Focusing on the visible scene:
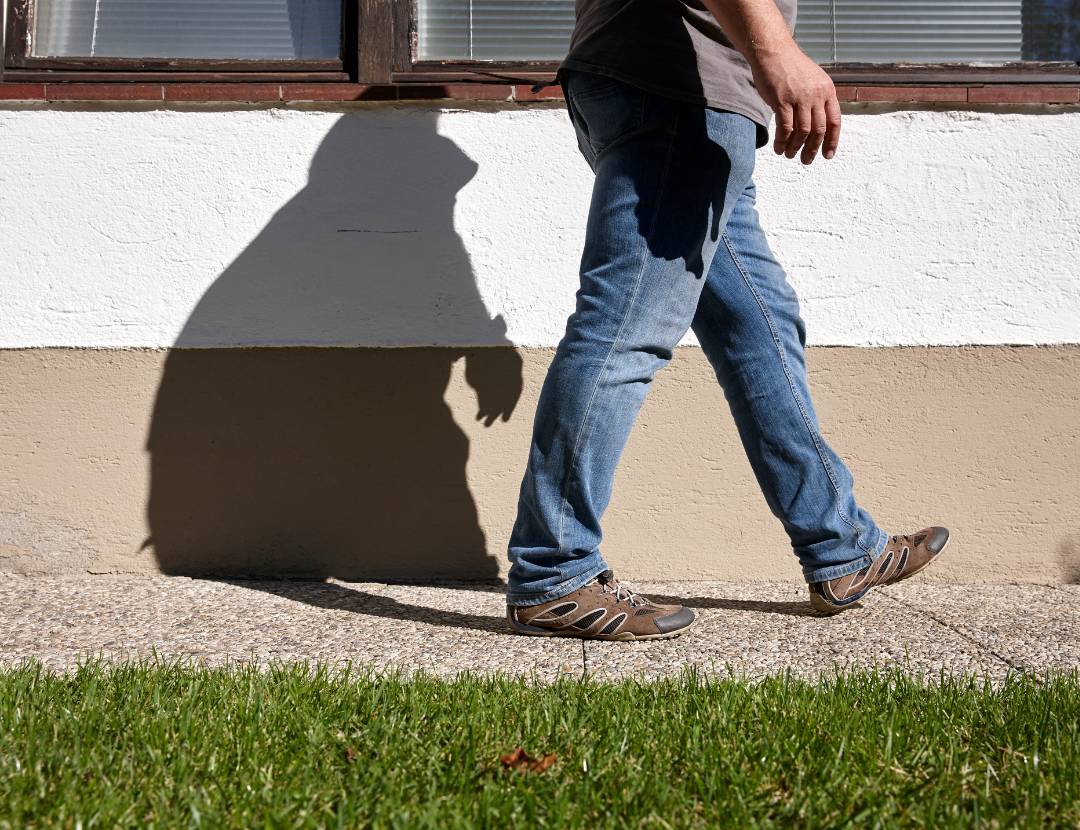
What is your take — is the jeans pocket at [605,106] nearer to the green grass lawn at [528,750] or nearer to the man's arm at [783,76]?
the man's arm at [783,76]

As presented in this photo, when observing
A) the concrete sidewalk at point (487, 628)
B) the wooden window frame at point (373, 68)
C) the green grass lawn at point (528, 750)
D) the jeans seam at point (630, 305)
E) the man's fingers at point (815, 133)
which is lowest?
the concrete sidewalk at point (487, 628)

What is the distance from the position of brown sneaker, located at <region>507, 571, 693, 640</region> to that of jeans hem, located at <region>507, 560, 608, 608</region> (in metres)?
0.01

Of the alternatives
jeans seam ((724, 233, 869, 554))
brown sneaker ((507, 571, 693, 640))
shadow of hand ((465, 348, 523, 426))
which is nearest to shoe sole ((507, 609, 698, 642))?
brown sneaker ((507, 571, 693, 640))

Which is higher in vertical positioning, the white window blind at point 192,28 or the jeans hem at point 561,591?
the white window blind at point 192,28

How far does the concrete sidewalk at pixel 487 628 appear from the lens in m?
1.92

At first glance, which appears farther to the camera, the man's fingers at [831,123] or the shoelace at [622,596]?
the shoelace at [622,596]

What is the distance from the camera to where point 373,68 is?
294 centimetres

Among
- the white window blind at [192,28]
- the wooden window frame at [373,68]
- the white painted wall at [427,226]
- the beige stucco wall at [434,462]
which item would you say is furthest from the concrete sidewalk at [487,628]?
the white window blind at [192,28]

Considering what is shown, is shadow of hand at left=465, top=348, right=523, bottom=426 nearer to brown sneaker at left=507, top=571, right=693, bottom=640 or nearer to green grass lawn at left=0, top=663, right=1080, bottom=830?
brown sneaker at left=507, top=571, right=693, bottom=640

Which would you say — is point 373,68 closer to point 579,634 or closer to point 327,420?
point 327,420

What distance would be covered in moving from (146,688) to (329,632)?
0.63 metres

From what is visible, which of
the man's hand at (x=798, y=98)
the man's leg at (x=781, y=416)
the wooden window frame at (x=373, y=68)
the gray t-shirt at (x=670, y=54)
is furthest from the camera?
the wooden window frame at (x=373, y=68)

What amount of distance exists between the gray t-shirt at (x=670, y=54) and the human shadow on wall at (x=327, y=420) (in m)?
1.04

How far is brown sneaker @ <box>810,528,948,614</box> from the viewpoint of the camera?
2.20 meters
